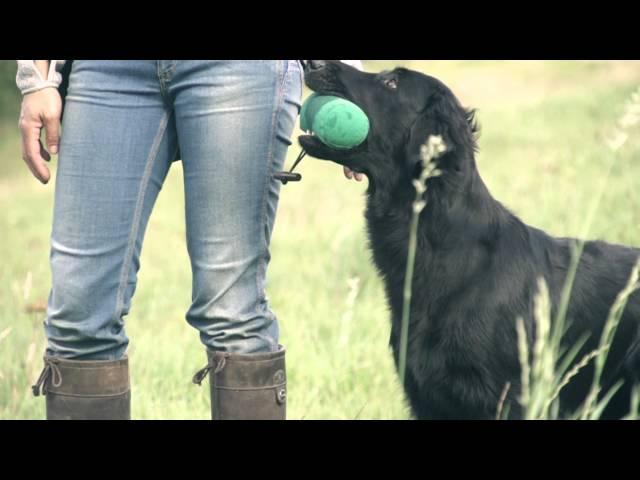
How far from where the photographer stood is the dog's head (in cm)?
344

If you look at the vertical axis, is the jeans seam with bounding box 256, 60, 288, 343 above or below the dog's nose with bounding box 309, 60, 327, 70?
below

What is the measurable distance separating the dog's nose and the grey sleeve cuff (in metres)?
1.13

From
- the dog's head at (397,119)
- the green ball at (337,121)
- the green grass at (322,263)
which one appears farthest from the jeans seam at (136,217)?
the dog's head at (397,119)

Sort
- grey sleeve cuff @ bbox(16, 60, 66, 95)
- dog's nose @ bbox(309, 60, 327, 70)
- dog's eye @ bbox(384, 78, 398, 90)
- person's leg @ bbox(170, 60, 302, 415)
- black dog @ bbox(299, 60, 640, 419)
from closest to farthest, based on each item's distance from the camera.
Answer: person's leg @ bbox(170, 60, 302, 415), grey sleeve cuff @ bbox(16, 60, 66, 95), black dog @ bbox(299, 60, 640, 419), dog's nose @ bbox(309, 60, 327, 70), dog's eye @ bbox(384, 78, 398, 90)

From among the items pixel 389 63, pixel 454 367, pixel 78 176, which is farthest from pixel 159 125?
pixel 389 63

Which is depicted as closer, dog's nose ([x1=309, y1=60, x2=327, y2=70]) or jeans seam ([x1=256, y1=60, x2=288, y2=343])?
jeans seam ([x1=256, y1=60, x2=288, y2=343])

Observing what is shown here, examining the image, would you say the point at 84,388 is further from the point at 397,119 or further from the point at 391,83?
the point at 391,83

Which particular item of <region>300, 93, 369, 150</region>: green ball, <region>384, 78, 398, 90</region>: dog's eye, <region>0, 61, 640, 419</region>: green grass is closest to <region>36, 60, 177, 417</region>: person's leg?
<region>0, 61, 640, 419</region>: green grass

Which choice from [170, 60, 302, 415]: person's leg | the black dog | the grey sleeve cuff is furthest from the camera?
the black dog

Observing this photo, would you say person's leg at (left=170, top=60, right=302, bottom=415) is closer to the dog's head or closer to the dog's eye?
the dog's head

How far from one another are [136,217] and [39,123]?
39 centimetres

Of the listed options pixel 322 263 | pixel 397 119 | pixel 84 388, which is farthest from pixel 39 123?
pixel 322 263

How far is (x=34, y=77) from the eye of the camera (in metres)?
2.52

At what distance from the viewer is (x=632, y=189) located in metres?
6.55
